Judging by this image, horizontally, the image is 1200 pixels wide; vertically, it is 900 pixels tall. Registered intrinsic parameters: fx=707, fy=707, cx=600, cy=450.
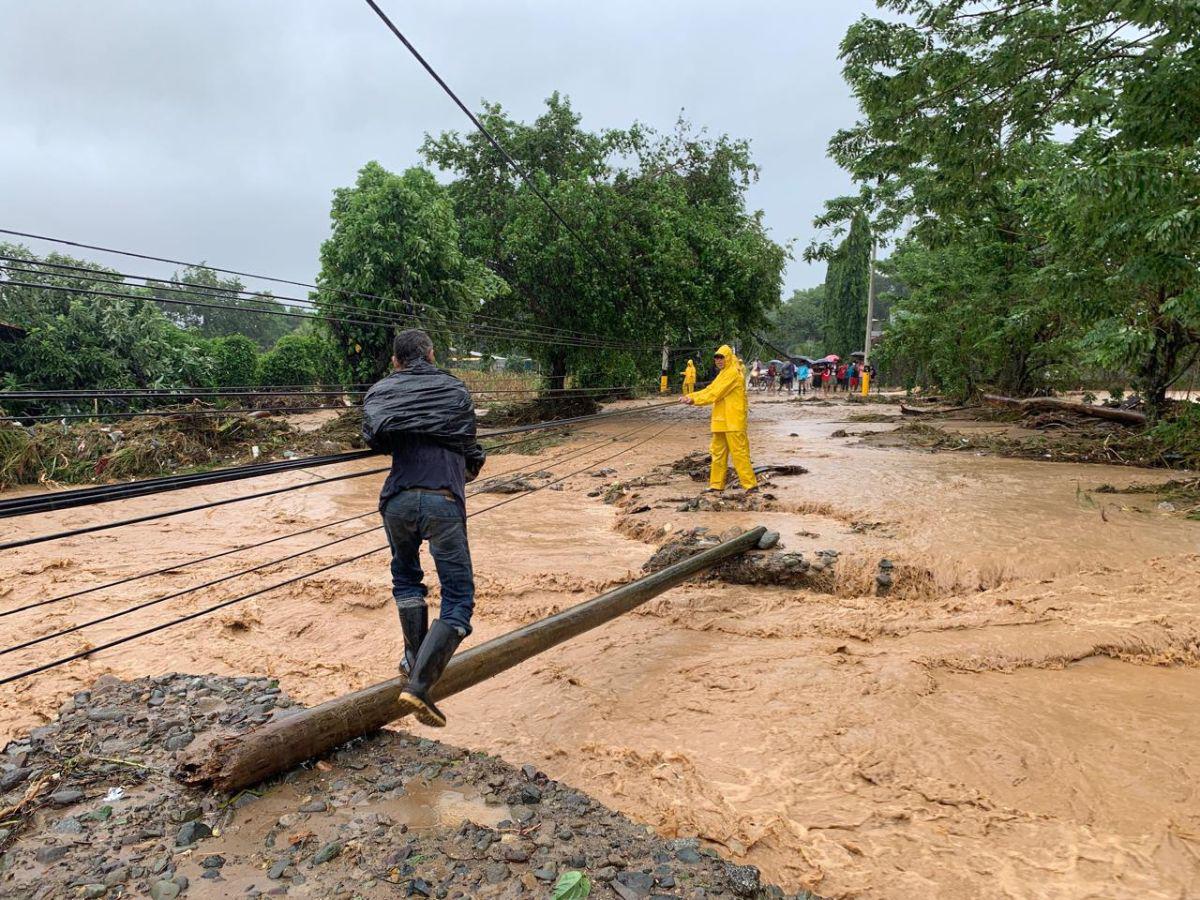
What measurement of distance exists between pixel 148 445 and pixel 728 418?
10321 millimetres

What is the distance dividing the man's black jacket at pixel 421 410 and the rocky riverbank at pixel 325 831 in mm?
1497

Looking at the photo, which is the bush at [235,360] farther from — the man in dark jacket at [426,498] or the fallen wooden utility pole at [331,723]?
the man in dark jacket at [426,498]

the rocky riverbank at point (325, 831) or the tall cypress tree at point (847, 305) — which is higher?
the tall cypress tree at point (847, 305)

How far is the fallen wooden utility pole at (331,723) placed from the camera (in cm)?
300

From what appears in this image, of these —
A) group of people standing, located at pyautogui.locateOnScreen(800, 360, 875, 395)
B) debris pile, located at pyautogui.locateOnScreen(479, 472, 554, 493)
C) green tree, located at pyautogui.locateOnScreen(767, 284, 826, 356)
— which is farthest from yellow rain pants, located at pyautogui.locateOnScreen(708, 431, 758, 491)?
green tree, located at pyautogui.locateOnScreen(767, 284, 826, 356)

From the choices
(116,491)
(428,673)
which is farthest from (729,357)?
(116,491)

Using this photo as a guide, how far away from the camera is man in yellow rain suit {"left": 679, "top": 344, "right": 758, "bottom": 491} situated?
29.3 ft

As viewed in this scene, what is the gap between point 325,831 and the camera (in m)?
2.80

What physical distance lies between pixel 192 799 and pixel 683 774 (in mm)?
2167

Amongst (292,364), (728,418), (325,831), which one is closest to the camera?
(325,831)

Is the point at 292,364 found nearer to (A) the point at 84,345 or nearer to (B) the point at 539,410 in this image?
(A) the point at 84,345

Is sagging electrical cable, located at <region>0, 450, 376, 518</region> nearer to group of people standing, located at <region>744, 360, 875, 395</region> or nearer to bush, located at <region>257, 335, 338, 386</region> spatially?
bush, located at <region>257, 335, 338, 386</region>

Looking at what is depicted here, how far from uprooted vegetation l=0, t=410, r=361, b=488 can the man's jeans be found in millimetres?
7918

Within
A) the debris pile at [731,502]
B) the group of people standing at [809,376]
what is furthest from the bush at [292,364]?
the group of people standing at [809,376]
